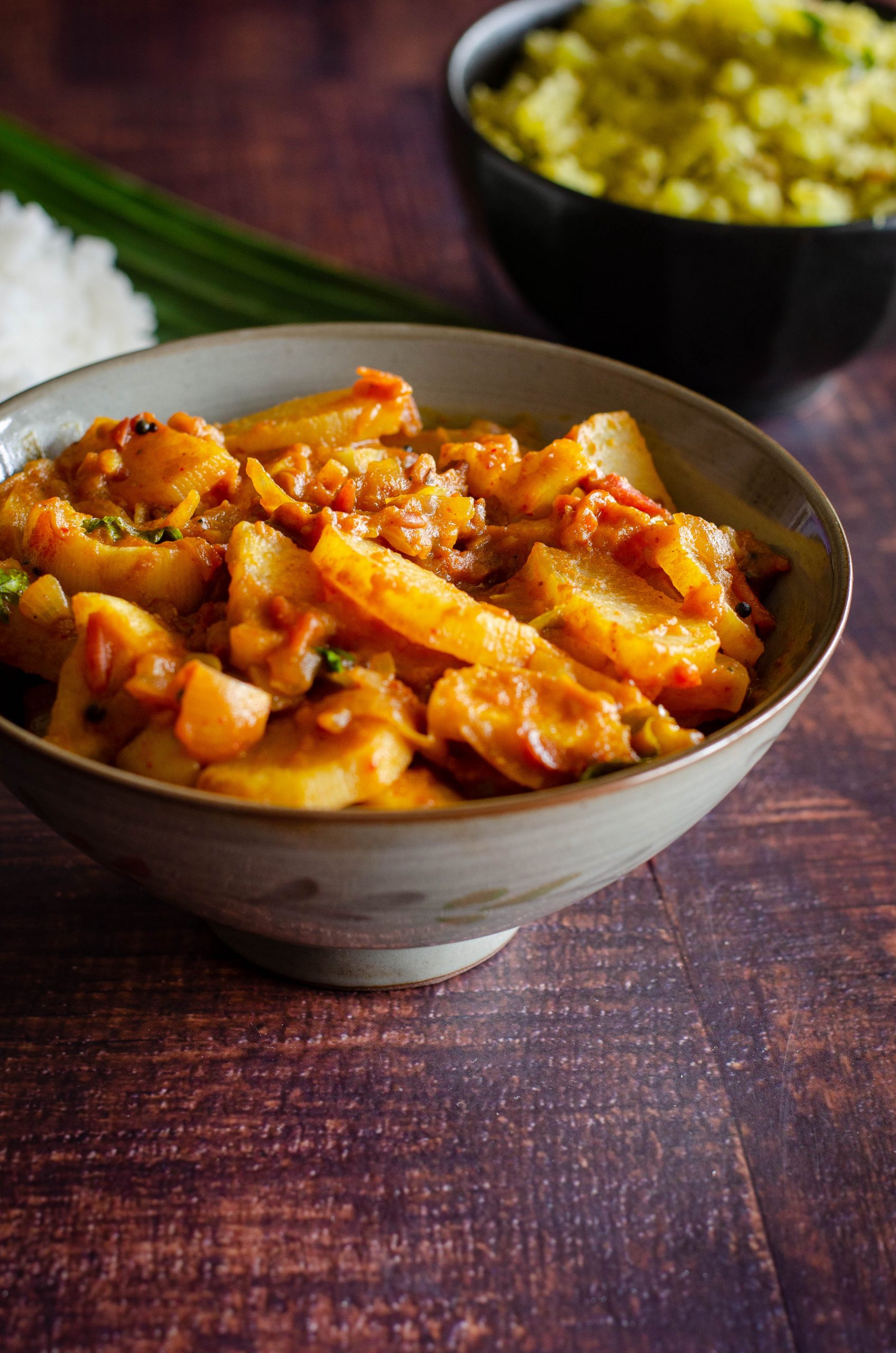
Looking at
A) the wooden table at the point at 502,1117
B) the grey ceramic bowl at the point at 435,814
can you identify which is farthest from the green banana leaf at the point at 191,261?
the wooden table at the point at 502,1117

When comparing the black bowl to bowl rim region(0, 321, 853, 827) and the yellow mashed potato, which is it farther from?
bowl rim region(0, 321, 853, 827)

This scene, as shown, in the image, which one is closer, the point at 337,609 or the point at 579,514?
the point at 337,609

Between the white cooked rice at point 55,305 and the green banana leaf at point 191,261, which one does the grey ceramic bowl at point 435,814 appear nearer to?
the white cooked rice at point 55,305

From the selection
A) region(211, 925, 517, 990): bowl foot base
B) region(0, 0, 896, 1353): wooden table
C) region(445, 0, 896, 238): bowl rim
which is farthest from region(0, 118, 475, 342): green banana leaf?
region(211, 925, 517, 990): bowl foot base

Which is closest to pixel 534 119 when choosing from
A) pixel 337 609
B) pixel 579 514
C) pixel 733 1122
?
pixel 579 514

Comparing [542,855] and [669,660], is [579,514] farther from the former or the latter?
[542,855]

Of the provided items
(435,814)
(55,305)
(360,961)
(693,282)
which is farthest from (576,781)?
(55,305)

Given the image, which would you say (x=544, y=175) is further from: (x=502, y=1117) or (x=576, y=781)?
(x=502, y=1117)
